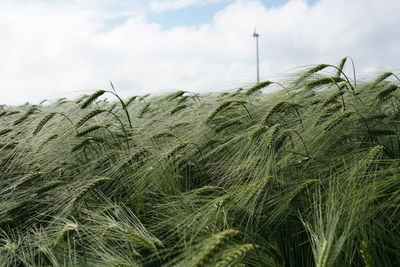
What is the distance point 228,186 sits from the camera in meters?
2.78

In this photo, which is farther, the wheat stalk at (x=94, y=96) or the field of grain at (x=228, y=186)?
the wheat stalk at (x=94, y=96)

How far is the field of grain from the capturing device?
1.87 metres

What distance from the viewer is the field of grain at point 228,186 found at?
1867 millimetres

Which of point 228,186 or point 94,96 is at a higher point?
point 94,96

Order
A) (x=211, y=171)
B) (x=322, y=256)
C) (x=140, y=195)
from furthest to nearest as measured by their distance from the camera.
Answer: (x=211, y=171) < (x=140, y=195) < (x=322, y=256)

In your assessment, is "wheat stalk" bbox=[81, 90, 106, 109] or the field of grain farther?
"wheat stalk" bbox=[81, 90, 106, 109]

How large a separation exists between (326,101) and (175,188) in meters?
0.99

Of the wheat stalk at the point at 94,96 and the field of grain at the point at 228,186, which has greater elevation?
the wheat stalk at the point at 94,96

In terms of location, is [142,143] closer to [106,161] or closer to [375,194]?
[106,161]

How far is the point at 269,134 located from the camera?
94.2 inches

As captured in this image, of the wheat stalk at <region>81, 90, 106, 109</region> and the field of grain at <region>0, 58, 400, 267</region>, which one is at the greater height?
the wheat stalk at <region>81, 90, 106, 109</region>

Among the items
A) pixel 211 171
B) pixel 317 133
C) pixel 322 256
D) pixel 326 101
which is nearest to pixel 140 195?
pixel 211 171

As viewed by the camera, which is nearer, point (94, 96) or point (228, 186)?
point (228, 186)

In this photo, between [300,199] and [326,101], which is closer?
[300,199]
